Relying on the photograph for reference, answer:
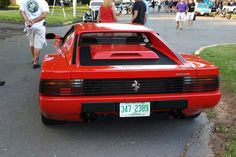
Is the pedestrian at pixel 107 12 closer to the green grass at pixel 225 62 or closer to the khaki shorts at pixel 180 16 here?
the green grass at pixel 225 62

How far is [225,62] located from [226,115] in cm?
422

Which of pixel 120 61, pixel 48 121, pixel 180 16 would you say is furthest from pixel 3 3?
pixel 120 61

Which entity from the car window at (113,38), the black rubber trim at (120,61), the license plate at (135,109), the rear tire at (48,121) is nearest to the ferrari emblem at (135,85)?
the license plate at (135,109)

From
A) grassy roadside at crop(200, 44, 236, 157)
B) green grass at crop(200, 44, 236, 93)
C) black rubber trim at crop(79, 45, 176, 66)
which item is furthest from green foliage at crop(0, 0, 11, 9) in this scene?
black rubber trim at crop(79, 45, 176, 66)

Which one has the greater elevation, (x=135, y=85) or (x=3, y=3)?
(x=135, y=85)

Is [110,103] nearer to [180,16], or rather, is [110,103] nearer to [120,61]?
[120,61]

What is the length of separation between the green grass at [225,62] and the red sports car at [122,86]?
2.68 m

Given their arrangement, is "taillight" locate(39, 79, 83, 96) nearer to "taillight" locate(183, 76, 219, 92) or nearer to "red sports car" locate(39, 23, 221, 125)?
"red sports car" locate(39, 23, 221, 125)

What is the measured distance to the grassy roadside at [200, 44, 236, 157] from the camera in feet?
15.9

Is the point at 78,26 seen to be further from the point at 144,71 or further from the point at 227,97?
the point at 227,97

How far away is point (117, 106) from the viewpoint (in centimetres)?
477

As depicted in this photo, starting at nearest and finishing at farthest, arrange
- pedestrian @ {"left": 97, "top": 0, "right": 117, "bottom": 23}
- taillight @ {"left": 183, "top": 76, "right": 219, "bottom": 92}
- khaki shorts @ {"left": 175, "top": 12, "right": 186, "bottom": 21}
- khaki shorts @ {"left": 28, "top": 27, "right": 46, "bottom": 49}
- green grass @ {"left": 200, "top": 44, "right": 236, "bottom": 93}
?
1. taillight @ {"left": 183, "top": 76, "right": 219, "bottom": 92}
2. green grass @ {"left": 200, "top": 44, "right": 236, "bottom": 93}
3. khaki shorts @ {"left": 28, "top": 27, "right": 46, "bottom": 49}
4. pedestrian @ {"left": 97, "top": 0, "right": 117, "bottom": 23}
5. khaki shorts @ {"left": 175, "top": 12, "right": 186, "bottom": 21}

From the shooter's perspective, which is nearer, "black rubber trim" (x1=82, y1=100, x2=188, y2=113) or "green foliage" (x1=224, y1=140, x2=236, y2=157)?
"green foliage" (x1=224, y1=140, x2=236, y2=157)

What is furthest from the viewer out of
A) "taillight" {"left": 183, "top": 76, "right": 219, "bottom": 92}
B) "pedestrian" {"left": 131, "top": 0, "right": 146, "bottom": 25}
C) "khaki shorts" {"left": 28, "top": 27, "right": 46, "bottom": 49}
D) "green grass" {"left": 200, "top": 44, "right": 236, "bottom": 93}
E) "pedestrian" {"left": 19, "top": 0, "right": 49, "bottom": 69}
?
"pedestrian" {"left": 131, "top": 0, "right": 146, "bottom": 25}
